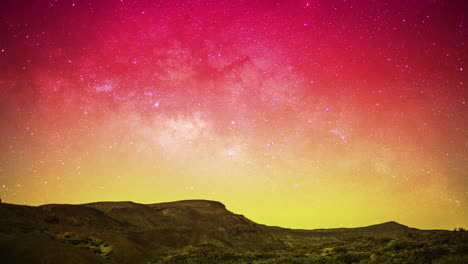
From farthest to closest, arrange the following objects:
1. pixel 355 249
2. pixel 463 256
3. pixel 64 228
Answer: pixel 64 228 < pixel 355 249 < pixel 463 256

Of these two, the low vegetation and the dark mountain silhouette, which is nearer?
the low vegetation

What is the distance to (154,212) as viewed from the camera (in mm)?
58344

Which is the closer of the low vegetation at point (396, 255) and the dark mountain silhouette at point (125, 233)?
the low vegetation at point (396, 255)

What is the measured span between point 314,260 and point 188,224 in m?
38.2

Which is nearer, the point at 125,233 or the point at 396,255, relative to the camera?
the point at 396,255

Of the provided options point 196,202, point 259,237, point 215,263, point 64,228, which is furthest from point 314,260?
point 196,202

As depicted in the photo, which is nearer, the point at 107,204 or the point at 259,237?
the point at 259,237

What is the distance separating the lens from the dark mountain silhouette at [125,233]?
18.5 metres

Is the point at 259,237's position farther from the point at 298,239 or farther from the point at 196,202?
the point at 196,202

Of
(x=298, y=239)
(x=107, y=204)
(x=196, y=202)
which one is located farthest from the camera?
(x=196, y=202)

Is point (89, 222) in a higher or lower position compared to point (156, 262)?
higher

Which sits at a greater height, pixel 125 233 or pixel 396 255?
pixel 125 233

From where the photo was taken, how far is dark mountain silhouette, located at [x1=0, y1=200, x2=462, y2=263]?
60.7 ft

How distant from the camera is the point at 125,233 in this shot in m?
38.3
